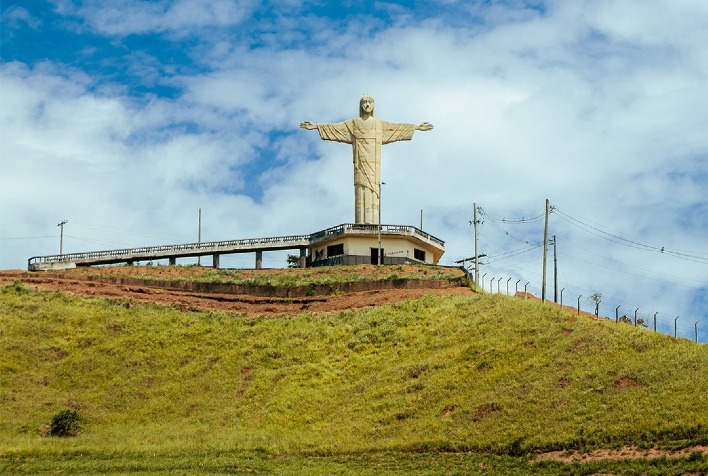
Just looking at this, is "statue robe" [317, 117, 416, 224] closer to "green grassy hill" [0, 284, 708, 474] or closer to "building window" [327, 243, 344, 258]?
"building window" [327, 243, 344, 258]

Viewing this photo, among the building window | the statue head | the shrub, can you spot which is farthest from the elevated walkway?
the shrub

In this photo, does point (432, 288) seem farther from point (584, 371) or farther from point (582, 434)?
point (582, 434)

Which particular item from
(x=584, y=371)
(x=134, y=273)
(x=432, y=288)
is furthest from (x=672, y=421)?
(x=134, y=273)

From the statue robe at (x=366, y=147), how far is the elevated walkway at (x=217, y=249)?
2.13 m

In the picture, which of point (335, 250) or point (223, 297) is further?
point (335, 250)

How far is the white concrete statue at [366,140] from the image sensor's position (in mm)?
81625

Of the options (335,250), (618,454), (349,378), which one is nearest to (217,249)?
(335,250)

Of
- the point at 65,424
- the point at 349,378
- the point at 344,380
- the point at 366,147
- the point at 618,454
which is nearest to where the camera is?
the point at 618,454

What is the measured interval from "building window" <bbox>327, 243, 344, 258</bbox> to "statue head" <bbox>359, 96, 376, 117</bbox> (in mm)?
10909

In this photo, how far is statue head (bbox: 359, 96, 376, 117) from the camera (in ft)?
272

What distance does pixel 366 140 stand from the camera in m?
82.3

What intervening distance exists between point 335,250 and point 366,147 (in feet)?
28.2

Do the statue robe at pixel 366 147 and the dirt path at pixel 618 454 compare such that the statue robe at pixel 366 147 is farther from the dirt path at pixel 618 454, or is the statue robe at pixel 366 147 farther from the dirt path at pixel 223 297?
the dirt path at pixel 618 454

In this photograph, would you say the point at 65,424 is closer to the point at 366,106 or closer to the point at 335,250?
the point at 335,250
